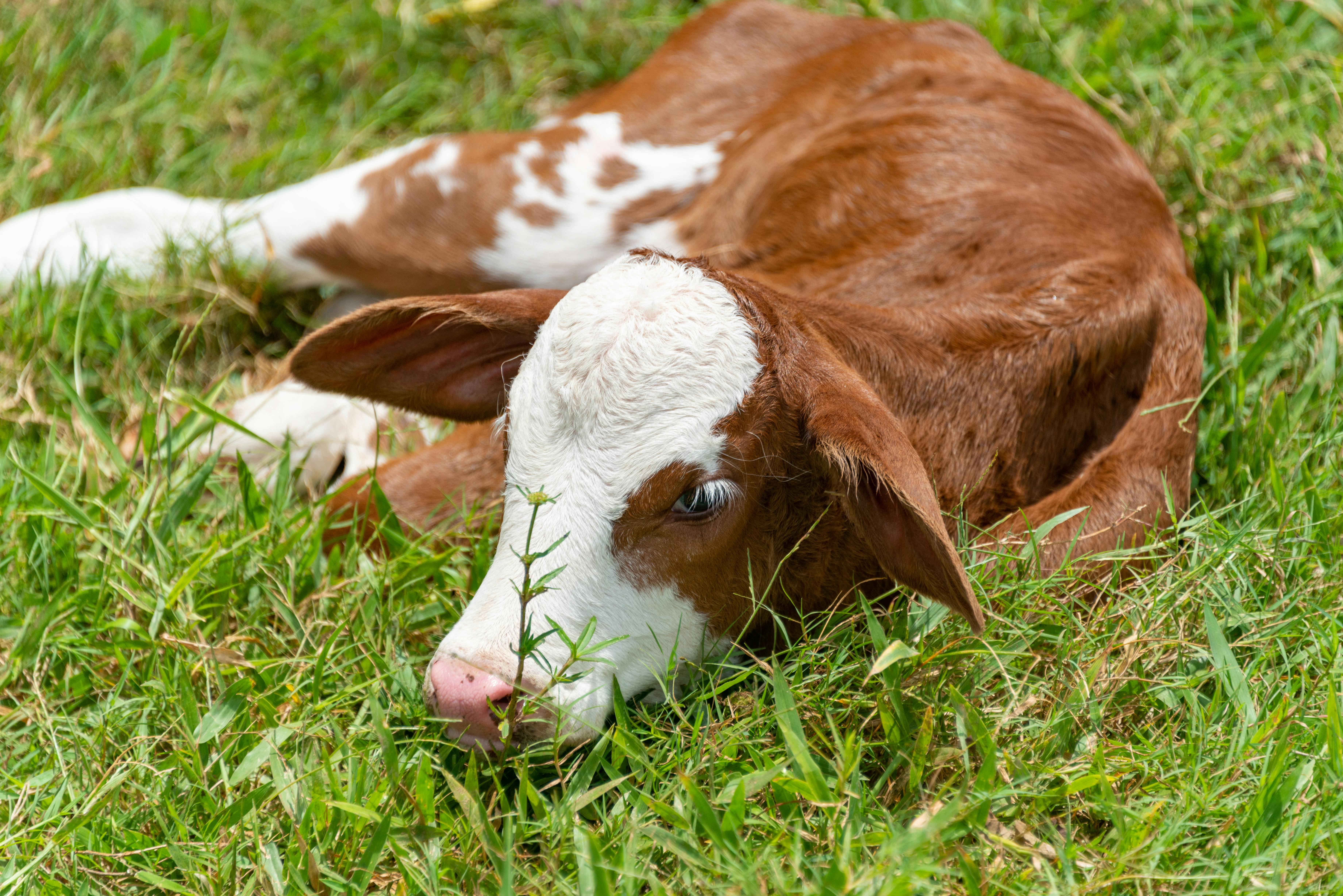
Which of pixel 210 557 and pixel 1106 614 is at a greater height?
pixel 210 557

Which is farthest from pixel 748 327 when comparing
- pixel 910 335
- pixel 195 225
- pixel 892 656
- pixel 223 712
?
pixel 195 225

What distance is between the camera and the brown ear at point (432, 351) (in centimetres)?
290

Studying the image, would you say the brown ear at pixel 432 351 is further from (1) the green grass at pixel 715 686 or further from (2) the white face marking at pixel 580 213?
(2) the white face marking at pixel 580 213

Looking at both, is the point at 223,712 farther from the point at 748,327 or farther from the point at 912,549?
the point at 912,549

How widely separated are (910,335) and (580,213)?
1773mm

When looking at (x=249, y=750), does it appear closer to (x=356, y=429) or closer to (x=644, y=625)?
(x=644, y=625)

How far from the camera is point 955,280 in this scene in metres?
3.37

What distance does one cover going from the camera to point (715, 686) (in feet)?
9.31

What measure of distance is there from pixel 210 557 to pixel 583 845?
1.35 meters

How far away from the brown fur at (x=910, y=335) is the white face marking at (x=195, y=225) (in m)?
0.25

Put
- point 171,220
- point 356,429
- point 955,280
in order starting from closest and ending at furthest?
point 955,280 < point 356,429 < point 171,220

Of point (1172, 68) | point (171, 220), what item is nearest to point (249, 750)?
point (171, 220)

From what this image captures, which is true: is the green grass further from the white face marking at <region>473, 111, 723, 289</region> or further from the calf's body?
the white face marking at <region>473, 111, 723, 289</region>

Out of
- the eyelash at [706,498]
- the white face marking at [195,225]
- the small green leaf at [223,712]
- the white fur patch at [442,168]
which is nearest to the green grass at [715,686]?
the small green leaf at [223,712]
